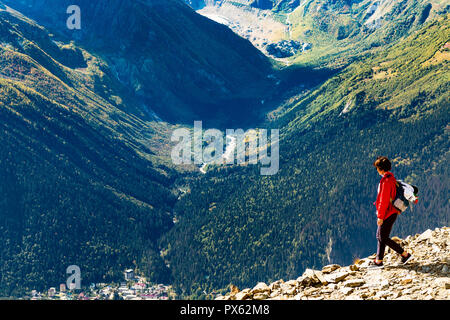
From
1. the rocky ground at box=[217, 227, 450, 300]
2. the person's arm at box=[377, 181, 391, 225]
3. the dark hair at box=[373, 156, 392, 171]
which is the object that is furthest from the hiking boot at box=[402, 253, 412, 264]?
the dark hair at box=[373, 156, 392, 171]

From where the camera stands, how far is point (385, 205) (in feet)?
96.6

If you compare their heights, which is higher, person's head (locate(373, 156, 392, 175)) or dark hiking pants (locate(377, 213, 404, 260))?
person's head (locate(373, 156, 392, 175))

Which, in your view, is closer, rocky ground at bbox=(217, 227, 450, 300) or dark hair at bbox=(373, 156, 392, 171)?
rocky ground at bbox=(217, 227, 450, 300)

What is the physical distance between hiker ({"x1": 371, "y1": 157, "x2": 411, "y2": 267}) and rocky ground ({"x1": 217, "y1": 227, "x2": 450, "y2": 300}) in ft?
4.69

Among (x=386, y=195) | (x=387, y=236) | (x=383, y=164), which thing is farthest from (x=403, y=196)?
(x=387, y=236)

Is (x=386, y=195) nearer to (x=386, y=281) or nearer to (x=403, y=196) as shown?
(x=403, y=196)

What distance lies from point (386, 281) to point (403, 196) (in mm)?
5732

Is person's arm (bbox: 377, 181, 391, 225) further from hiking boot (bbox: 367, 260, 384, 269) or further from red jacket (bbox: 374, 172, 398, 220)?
hiking boot (bbox: 367, 260, 384, 269)

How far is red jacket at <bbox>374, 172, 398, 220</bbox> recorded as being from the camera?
29.0 meters

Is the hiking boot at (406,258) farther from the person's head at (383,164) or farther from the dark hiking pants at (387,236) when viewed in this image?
the person's head at (383,164)

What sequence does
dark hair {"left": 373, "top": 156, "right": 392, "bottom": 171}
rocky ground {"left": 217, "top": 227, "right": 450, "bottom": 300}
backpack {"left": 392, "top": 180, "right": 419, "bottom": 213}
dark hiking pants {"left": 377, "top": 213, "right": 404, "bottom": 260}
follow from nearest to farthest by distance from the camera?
1. rocky ground {"left": 217, "top": 227, "right": 450, "bottom": 300}
2. backpack {"left": 392, "top": 180, "right": 419, "bottom": 213}
3. dark hair {"left": 373, "top": 156, "right": 392, "bottom": 171}
4. dark hiking pants {"left": 377, "top": 213, "right": 404, "bottom": 260}
